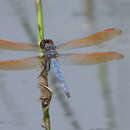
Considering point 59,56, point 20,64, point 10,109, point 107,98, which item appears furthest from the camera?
point 10,109

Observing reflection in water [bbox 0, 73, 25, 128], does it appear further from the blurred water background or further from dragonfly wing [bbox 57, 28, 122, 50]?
dragonfly wing [bbox 57, 28, 122, 50]

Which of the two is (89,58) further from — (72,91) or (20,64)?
(72,91)

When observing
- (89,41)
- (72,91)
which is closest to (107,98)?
(72,91)

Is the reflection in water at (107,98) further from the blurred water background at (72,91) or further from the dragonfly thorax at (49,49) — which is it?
the dragonfly thorax at (49,49)

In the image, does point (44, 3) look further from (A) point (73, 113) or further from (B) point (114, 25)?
(A) point (73, 113)

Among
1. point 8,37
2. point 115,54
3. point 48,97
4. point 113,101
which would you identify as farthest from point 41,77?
point 8,37

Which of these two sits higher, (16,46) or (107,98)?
(16,46)

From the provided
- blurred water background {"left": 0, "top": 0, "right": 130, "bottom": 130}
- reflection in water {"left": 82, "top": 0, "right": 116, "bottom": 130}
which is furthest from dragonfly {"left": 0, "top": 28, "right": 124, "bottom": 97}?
blurred water background {"left": 0, "top": 0, "right": 130, "bottom": 130}
